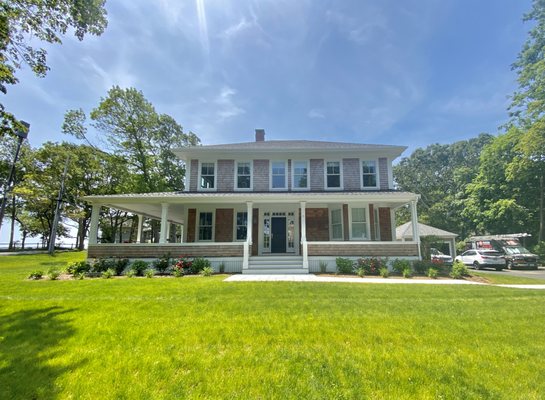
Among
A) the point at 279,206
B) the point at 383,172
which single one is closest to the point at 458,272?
the point at 383,172

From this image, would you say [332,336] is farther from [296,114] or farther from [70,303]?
[296,114]

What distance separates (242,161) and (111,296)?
996cm

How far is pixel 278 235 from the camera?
14172 millimetres

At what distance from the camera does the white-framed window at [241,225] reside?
1412cm

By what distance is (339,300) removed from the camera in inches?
245

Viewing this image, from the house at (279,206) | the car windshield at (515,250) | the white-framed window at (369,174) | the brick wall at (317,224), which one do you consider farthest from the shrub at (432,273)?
the car windshield at (515,250)

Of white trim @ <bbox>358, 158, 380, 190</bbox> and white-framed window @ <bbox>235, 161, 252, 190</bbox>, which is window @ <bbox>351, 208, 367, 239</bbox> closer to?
white trim @ <bbox>358, 158, 380, 190</bbox>

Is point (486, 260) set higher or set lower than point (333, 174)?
lower

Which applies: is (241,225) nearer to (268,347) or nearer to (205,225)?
(205,225)

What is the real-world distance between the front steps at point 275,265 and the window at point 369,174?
19.3 feet

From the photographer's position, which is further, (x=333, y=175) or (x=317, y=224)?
(x=333, y=175)

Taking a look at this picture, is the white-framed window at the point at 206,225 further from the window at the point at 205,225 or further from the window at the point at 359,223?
the window at the point at 359,223

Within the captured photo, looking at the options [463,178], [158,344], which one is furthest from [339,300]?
[463,178]

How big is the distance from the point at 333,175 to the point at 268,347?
12.3 metres
